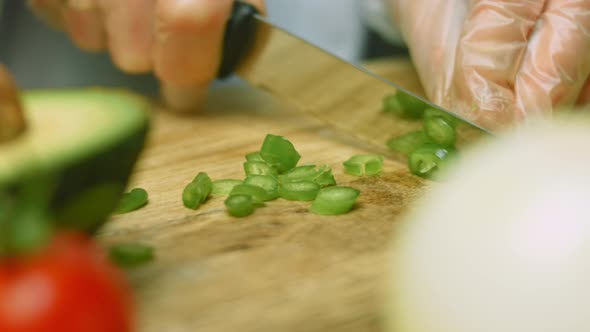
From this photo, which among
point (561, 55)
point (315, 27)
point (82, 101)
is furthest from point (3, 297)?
point (315, 27)

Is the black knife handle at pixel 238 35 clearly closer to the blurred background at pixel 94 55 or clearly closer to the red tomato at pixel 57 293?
the blurred background at pixel 94 55

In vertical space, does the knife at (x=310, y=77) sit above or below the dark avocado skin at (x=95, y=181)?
below

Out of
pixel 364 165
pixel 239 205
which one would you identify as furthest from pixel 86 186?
pixel 364 165

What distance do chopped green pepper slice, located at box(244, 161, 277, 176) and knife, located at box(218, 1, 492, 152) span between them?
0.76ft

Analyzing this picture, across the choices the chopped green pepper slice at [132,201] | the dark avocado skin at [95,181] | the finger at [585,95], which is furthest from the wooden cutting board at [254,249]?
the finger at [585,95]

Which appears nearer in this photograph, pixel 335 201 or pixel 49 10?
pixel 335 201

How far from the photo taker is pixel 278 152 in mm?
1025

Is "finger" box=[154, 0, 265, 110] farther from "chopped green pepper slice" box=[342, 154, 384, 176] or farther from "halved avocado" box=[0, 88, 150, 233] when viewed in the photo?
"halved avocado" box=[0, 88, 150, 233]

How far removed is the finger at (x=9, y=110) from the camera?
0.62 metres

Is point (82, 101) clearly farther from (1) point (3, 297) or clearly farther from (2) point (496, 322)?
(2) point (496, 322)

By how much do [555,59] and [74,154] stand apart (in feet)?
2.57

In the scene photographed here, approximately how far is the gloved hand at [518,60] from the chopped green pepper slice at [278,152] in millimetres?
309

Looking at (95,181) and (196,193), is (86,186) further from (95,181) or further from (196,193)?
(196,193)

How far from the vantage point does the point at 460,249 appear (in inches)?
21.3
